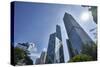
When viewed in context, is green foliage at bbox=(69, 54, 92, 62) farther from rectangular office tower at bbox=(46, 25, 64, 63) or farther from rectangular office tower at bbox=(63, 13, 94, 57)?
rectangular office tower at bbox=(46, 25, 64, 63)

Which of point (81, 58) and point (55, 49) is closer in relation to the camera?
point (55, 49)

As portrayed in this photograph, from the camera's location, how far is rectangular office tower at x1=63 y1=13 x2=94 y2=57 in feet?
7.79

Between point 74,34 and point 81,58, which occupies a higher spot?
point 74,34

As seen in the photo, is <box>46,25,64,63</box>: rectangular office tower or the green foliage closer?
<box>46,25,64,63</box>: rectangular office tower

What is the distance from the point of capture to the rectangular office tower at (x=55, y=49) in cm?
228

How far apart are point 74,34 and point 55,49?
0.29 m

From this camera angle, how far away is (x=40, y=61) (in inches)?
87.9

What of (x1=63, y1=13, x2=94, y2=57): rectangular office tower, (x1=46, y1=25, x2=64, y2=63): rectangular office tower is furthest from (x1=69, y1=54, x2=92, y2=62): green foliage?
(x1=46, y1=25, x2=64, y2=63): rectangular office tower

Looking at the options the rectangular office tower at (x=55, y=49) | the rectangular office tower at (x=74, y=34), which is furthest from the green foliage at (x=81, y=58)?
the rectangular office tower at (x=55, y=49)

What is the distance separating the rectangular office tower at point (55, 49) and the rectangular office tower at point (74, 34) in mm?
110

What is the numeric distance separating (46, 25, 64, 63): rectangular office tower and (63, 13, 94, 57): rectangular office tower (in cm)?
11

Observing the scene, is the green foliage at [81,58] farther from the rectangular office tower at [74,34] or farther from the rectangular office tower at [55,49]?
the rectangular office tower at [55,49]

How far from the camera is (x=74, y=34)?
7.88 ft
